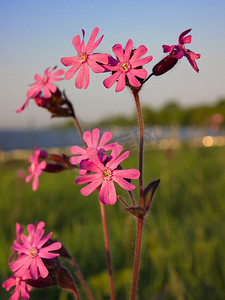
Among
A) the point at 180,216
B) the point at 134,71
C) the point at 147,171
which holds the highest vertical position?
the point at 134,71

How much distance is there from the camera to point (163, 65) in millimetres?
699

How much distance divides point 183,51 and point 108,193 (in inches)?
11.7

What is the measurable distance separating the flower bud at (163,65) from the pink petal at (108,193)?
0.24 metres

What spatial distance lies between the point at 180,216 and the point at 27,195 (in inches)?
50.7

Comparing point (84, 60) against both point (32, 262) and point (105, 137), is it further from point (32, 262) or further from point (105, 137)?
point (32, 262)

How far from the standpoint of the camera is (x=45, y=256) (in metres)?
0.69

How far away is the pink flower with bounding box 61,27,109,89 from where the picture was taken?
2.04ft

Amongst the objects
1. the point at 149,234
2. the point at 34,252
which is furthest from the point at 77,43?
the point at 149,234

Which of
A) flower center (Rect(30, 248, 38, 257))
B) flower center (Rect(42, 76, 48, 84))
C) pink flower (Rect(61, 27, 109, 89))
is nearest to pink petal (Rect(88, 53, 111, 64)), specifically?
pink flower (Rect(61, 27, 109, 89))

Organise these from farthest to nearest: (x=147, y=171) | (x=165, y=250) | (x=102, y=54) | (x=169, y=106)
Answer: (x=169, y=106)
(x=147, y=171)
(x=165, y=250)
(x=102, y=54)

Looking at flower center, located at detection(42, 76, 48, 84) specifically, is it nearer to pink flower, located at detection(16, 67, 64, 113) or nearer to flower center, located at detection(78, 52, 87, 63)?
pink flower, located at detection(16, 67, 64, 113)

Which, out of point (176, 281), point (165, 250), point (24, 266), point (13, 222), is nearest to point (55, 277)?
point (24, 266)

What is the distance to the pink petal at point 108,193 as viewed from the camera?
1.93 ft

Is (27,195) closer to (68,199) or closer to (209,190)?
(68,199)
